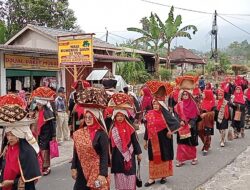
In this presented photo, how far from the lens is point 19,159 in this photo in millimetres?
4496

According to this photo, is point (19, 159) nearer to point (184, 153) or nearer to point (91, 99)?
point (91, 99)

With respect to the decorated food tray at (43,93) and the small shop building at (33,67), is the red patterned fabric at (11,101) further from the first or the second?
the small shop building at (33,67)

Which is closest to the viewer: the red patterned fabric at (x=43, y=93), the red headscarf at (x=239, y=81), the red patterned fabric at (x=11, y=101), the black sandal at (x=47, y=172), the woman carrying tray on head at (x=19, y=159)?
the woman carrying tray on head at (x=19, y=159)

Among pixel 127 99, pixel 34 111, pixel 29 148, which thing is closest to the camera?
pixel 29 148

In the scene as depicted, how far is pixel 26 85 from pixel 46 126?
7499mm

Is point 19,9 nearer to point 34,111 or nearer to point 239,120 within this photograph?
point 239,120

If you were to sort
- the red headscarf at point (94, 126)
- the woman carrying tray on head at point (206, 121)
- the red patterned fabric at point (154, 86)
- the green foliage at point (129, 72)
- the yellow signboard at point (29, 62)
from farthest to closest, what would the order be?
1. the green foliage at point (129, 72)
2. the yellow signboard at point (29, 62)
3. the woman carrying tray on head at point (206, 121)
4. the red patterned fabric at point (154, 86)
5. the red headscarf at point (94, 126)

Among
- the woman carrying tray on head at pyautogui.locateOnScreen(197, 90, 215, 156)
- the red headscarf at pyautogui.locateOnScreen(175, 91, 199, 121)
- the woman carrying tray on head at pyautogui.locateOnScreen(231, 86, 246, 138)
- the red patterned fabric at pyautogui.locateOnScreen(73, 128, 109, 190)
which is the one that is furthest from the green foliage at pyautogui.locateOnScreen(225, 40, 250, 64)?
the red patterned fabric at pyautogui.locateOnScreen(73, 128, 109, 190)

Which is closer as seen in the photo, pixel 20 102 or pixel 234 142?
pixel 20 102

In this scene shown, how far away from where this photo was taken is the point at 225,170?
8.89 metres

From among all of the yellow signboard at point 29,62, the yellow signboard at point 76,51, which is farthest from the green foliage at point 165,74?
the yellow signboard at point 76,51

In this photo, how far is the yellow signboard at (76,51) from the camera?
14.3m

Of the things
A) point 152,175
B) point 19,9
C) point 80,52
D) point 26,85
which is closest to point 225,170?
point 152,175

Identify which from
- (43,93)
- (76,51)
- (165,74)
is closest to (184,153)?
(43,93)
